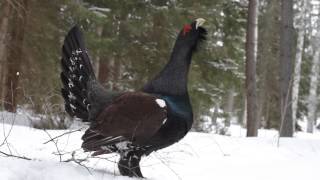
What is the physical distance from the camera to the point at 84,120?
4203 millimetres

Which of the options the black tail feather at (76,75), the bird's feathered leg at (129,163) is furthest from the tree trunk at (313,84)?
the bird's feathered leg at (129,163)

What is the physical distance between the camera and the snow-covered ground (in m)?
3.21

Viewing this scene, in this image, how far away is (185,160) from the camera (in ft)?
16.9

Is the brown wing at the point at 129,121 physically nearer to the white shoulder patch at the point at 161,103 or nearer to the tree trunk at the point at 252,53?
the white shoulder patch at the point at 161,103

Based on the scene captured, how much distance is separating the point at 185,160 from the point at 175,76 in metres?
1.63

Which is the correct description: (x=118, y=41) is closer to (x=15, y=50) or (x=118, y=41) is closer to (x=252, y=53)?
(x=15, y=50)

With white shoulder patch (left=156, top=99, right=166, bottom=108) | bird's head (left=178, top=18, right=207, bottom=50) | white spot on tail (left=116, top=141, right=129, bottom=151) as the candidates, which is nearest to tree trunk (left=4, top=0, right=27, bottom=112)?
bird's head (left=178, top=18, right=207, bottom=50)

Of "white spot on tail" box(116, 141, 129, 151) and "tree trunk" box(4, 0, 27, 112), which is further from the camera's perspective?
"tree trunk" box(4, 0, 27, 112)

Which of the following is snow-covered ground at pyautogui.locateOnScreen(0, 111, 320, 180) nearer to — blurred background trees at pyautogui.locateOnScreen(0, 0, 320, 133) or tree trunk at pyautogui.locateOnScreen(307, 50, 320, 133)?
blurred background trees at pyautogui.locateOnScreen(0, 0, 320, 133)

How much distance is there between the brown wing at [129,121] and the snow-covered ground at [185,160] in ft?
0.74

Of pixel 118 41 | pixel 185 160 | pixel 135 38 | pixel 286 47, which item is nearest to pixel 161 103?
pixel 185 160

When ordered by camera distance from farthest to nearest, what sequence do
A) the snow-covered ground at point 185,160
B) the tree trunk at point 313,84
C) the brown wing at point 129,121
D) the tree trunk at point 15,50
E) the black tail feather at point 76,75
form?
the tree trunk at point 313,84 → the tree trunk at point 15,50 → the black tail feather at point 76,75 → the brown wing at point 129,121 → the snow-covered ground at point 185,160

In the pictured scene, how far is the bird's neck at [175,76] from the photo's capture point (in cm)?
374

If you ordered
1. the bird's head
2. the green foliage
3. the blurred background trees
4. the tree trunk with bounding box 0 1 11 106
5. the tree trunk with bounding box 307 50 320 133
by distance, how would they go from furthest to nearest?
1. the tree trunk with bounding box 307 50 320 133
2. the green foliage
3. the blurred background trees
4. the tree trunk with bounding box 0 1 11 106
5. the bird's head
